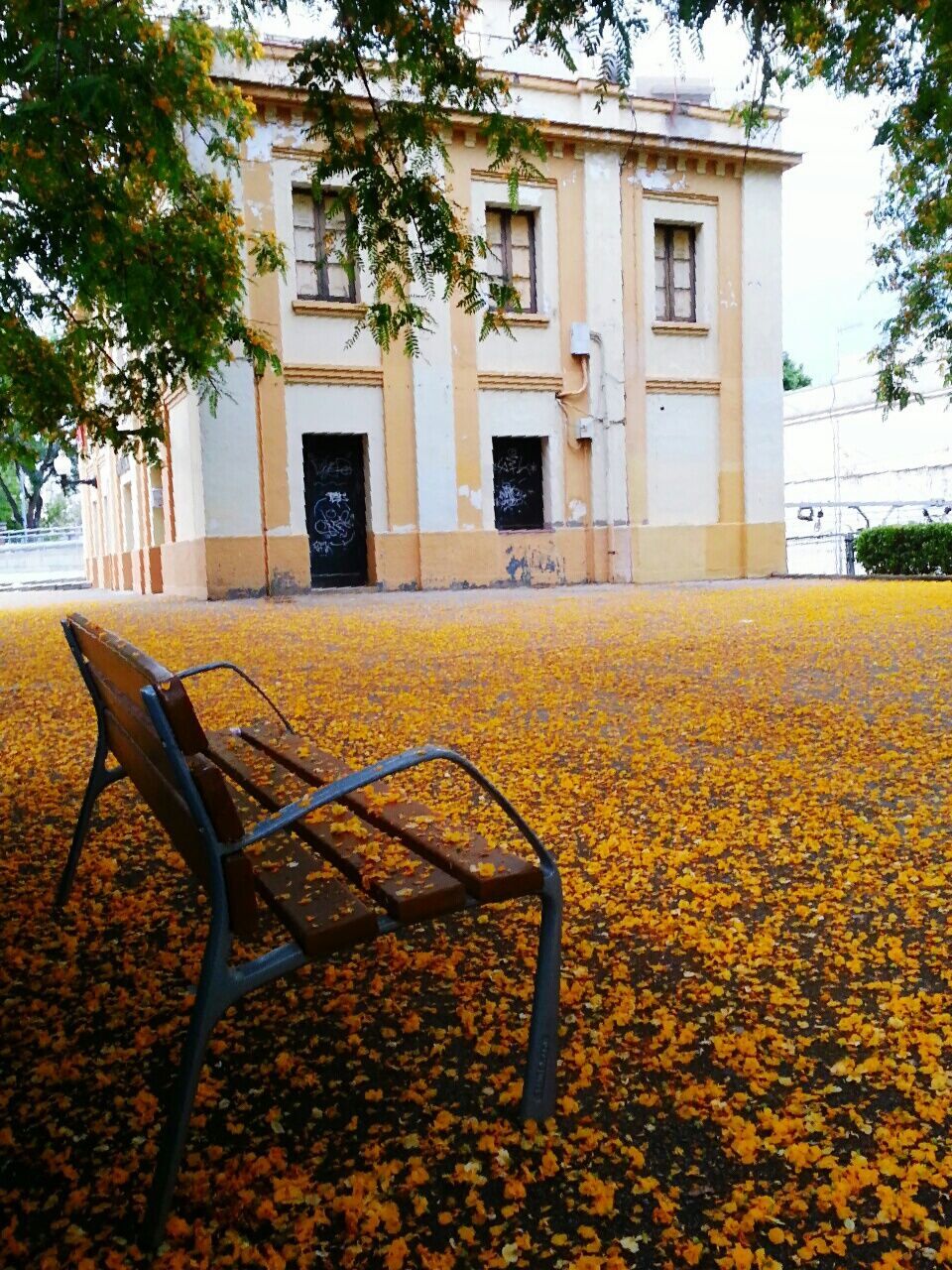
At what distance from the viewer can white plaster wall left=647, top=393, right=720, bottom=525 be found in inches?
759

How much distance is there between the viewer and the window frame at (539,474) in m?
18.4

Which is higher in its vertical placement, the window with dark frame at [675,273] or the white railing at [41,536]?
the window with dark frame at [675,273]

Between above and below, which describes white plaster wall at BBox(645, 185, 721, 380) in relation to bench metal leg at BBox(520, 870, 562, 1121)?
above

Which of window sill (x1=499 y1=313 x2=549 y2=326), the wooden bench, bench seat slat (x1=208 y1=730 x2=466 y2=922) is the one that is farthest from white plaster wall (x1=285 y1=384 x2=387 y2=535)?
the wooden bench

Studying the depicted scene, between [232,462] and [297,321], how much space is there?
2739 millimetres

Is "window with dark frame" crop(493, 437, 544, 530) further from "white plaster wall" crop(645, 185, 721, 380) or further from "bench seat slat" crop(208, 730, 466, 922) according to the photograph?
"bench seat slat" crop(208, 730, 466, 922)

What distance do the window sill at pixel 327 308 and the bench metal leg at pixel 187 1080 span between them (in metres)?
16.2

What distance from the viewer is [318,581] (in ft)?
58.0

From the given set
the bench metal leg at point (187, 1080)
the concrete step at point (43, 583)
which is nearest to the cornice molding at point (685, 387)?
the bench metal leg at point (187, 1080)

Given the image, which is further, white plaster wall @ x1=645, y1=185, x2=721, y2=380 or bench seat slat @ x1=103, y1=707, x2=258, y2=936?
white plaster wall @ x1=645, y1=185, x2=721, y2=380

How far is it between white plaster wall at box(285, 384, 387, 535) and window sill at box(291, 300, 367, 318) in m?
1.24

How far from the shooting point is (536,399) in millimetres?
18438

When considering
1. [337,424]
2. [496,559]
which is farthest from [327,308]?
[496,559]

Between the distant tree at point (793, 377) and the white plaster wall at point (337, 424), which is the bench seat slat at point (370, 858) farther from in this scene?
the distant tree at point (793, 377)
